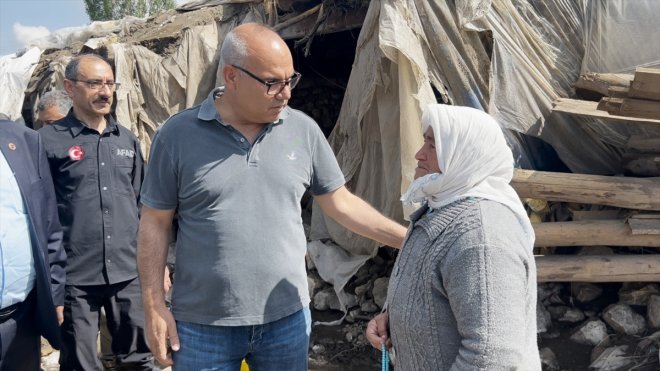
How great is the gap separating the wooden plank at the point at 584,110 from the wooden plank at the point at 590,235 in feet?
2.77

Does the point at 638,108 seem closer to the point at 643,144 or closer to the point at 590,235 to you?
the point at 643,144

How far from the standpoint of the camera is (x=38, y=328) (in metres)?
2.41

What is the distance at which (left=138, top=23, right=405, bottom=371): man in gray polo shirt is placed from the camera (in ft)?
6.04

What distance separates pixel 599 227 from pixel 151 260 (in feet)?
11.8

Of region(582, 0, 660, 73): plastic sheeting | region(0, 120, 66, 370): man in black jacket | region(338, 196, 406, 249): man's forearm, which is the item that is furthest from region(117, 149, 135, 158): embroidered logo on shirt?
region(582, 0, 660, 73): plastic sheeting

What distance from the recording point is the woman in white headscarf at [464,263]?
1342 mm

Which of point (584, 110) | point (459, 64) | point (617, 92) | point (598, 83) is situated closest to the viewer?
point (617, 92)

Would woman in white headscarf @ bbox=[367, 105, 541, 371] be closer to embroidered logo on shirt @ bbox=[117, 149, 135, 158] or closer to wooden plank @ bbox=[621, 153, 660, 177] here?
embroidered logo on shirt @ bbox=[117, 149, 135, 158]

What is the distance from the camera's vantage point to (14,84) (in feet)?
21.1

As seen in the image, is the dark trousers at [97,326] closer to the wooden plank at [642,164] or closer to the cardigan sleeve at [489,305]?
the cardigan sleeve at [489,305]

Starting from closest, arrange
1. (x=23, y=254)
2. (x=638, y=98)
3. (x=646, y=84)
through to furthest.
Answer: (x=23, y=254), (x=646, y=84), (x=638, y=98)

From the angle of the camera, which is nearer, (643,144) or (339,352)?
(643,144)

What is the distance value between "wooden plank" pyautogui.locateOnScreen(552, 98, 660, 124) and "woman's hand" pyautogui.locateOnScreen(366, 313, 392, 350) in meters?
2.88

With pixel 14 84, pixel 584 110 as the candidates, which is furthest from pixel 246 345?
pixel 14 84
